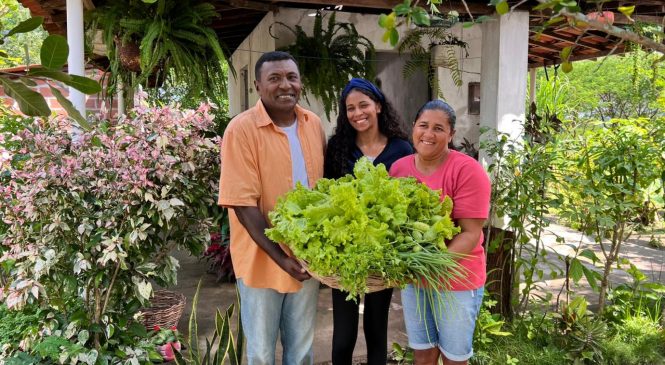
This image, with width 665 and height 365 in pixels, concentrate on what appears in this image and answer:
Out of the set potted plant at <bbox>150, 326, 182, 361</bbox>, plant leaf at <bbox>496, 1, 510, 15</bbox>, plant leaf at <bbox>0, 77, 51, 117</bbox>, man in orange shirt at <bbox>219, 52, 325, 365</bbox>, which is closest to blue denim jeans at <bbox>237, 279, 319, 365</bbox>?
man in orange shirt at <bbox>219, 52, 325, 365</bbox>

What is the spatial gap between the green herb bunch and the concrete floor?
176cm

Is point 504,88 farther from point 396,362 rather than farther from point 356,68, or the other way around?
point 396,362

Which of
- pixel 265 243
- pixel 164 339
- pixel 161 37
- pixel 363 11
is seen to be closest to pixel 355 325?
pixel 265 243

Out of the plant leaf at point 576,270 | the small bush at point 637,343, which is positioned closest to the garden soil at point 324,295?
the plant leaf at point 576,270

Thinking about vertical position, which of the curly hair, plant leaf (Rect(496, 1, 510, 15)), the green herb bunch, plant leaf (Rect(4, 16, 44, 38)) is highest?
plant leaf (Rect(496, 1, 510, 15))

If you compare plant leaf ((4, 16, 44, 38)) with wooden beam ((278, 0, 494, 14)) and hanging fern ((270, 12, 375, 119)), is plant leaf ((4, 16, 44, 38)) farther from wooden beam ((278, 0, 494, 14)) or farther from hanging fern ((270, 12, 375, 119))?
hanging fern ((270, 12, 375, 119))

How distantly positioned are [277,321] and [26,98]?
5.43 feet

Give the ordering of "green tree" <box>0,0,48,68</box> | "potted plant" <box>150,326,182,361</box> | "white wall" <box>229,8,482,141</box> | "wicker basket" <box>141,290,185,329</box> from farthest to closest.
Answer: "white wall" <box>229,8,482,141</box> → "wicker basket" <box>141,290,185,329</box> → "potted plant" <box>150,326,182,361</box> → "green tree" <box>0,0,48,68</box>

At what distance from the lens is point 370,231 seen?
193 centimetres

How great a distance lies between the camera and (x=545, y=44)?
27.0 feet

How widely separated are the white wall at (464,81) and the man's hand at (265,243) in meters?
4.78

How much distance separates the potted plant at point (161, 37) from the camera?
3869mm

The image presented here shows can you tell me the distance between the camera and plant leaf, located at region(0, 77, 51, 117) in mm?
1074

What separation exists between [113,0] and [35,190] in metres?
2.00
